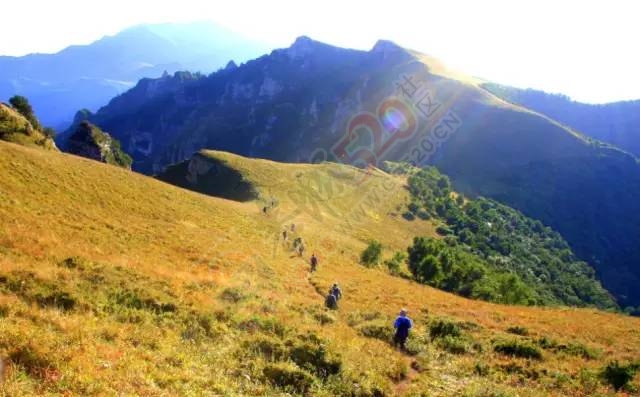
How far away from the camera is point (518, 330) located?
26250 mm

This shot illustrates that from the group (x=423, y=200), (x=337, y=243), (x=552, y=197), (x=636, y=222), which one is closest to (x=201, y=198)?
(x=337, y=243)

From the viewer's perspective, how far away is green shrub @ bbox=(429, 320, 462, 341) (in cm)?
2320

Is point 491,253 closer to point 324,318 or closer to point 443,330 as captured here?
point 443,330

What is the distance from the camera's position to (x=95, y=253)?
73.7 feet

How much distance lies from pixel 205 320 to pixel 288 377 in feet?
15.8

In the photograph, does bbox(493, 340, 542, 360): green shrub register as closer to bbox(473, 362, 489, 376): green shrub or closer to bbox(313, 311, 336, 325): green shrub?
bbox(473, 362, 489, 376): green shrub

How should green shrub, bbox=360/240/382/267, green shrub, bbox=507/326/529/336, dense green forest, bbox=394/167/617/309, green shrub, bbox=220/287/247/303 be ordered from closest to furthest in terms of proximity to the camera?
green shrub, bbox=220/287/247/303, green shrub, bbox=507/326/529/336, green shrub, bbox=360/240/382/267, dense green forest, bbox=394/167/617/309

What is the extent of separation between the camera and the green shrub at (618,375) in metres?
17.0

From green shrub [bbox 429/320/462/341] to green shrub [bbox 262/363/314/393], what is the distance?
1163 cm

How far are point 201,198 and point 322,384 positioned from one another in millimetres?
43459

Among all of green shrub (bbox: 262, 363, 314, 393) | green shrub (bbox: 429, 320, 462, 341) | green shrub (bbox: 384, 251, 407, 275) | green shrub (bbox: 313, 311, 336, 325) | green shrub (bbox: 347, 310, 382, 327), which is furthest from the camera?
green shrub (bbox: 384, 251, 407, 275)

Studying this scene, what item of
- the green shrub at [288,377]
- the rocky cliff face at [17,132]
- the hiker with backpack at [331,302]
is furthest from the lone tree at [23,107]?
the green shrub at [288,377]

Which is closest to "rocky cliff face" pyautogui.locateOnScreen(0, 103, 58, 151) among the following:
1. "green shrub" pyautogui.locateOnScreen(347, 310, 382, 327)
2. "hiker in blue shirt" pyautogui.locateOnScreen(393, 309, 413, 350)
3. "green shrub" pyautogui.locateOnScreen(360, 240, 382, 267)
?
"green shrub" pyautogui.locateOnScreen(360, 240, 382, 267)

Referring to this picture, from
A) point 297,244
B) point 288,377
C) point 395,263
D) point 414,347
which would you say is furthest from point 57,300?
point 395,263
